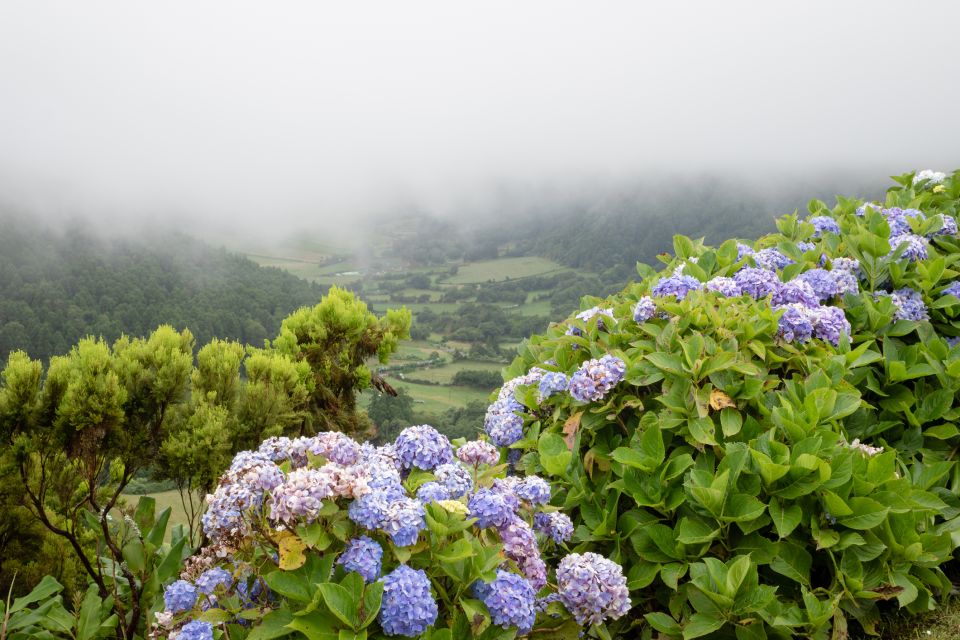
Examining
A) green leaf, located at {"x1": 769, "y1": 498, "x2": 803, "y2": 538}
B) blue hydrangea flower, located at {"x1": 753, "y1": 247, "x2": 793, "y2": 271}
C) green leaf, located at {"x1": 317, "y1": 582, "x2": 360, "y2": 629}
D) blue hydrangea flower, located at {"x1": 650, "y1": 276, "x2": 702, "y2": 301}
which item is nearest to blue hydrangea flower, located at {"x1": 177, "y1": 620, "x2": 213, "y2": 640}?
green leaf, located at {"x1": 317, "y1": 582, "x2": 360, "y2": 629}

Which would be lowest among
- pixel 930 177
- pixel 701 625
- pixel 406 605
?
pixel 701 625

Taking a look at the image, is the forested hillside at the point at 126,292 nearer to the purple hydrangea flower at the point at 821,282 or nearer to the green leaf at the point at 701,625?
the purple hydrangea flower at the point at 821,282

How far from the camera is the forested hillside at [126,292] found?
39469 millimetres

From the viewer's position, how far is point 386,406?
1980 centimetres

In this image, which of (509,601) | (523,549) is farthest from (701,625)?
(509,601)

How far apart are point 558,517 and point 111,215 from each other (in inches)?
3919

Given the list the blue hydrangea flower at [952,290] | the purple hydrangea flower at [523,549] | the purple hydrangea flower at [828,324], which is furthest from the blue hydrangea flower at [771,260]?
the purple hydrangea flower at [523,549]

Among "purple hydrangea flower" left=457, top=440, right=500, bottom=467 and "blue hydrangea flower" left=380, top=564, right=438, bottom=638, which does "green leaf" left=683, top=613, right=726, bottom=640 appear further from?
"blue hydrangea flower" left=380, top=564, right=438, bottom=638

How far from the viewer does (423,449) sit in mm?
2564

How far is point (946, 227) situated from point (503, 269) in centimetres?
7899

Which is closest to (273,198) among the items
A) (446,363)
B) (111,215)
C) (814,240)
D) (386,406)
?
(111,215)

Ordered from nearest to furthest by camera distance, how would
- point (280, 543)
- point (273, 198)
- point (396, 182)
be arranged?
point (280, 543)
point (273, 198)
point (396, 182)

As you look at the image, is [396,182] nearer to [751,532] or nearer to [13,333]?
[13,333]

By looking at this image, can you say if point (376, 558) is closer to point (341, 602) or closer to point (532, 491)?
point (341, 602)
